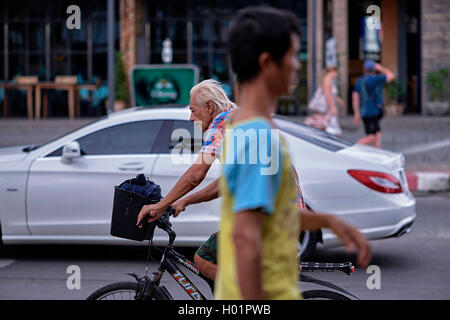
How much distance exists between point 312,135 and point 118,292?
3772mm

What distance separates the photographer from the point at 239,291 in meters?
2.31

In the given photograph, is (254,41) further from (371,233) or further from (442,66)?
(442,66)

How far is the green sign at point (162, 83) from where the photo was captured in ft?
44.9

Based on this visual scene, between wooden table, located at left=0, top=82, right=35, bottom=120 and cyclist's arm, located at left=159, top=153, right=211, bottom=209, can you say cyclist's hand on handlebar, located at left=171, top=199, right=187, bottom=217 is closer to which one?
cyclist's arm, located at left=159, top=153, right=211, bottom=209

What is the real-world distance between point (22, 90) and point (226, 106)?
20330mm

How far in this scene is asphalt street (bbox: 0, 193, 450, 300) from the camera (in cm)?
616

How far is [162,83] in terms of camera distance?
13.7 meters

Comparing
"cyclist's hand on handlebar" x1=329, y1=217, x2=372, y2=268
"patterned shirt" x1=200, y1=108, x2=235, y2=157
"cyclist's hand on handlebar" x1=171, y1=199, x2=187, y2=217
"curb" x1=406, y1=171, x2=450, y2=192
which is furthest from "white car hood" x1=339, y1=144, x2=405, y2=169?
"cyclist's hand on handlebar" x1=329, y1=217, x2=372, y2=268

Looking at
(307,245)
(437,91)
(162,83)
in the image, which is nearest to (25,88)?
(162,83)

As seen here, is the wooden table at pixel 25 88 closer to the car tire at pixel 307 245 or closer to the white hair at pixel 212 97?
the car tire at pixel 307 245

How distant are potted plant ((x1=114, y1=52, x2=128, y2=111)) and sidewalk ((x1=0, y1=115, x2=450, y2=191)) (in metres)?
1.21

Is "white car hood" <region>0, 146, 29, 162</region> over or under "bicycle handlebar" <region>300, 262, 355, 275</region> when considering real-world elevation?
over

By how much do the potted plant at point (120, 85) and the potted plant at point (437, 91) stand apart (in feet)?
27.6

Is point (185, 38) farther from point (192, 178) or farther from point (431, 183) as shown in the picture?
point (192, 178)
